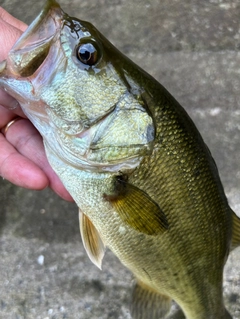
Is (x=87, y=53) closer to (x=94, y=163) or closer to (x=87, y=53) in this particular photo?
(x=87, y=53)

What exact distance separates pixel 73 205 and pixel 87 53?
1.04 metres

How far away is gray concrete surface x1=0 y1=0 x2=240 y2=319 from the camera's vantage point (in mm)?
1758

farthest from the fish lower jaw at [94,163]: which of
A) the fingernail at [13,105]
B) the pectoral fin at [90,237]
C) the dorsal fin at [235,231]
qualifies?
the dorsal fin at [235,231]

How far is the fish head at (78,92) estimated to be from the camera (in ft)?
3.28

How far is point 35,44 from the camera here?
3.23 feet

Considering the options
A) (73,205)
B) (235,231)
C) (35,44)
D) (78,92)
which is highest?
(35,44)

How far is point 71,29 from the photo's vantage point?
1018 mm

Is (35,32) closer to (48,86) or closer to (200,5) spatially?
(48,86)

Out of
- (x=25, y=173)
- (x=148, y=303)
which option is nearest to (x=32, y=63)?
(x=25, y=173)

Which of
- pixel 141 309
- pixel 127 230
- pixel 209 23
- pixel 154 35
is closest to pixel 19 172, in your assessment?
pixel 127 230

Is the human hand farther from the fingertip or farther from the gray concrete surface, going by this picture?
the gray concrete surface

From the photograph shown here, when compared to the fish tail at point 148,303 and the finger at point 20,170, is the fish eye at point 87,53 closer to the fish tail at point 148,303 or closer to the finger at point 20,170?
the finger at point 20,170

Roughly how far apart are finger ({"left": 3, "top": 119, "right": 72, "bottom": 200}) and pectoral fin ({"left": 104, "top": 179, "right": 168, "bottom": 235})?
1.03ft

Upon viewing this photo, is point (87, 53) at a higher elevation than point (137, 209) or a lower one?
higher
